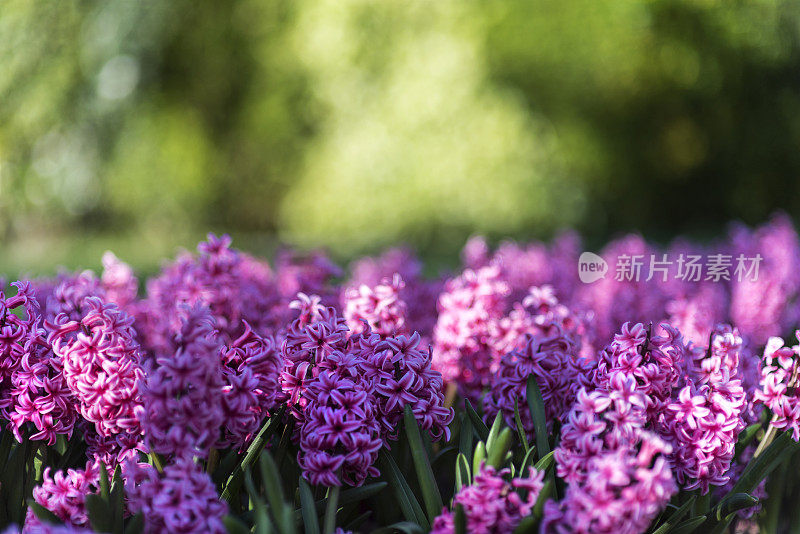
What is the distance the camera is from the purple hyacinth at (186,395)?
1.99 m

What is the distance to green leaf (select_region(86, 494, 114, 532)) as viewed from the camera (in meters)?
2.01

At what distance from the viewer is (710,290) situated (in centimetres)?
450

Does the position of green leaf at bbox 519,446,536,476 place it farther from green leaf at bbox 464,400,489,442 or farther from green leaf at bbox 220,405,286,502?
green leaf at bbox 220,405,286,502

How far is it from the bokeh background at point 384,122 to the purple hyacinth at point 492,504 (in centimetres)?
970

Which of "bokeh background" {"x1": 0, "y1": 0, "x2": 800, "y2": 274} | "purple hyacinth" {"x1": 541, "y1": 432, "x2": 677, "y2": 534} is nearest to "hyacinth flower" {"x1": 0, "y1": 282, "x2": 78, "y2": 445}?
"purple hyacinth" {"x1": 541, "y1": 432, "x2": 677, "y2": 534}

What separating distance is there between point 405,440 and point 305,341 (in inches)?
17.4

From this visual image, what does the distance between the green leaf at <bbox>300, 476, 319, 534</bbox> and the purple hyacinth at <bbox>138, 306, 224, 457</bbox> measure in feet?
0.98

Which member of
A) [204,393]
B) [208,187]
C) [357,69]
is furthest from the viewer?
[208,187]

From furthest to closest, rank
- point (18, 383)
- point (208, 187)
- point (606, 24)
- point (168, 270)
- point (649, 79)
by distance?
point (208, 187) → point (649, 79) → point (606, 24) → point (168, 270) → point (18, 383)

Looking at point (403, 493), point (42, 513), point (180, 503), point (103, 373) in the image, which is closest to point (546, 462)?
point (403, 493)

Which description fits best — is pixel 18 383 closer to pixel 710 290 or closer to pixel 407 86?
pixel 710 290

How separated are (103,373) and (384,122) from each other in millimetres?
12267

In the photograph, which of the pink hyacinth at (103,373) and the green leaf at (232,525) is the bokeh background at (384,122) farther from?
the green leaf at (232,525)

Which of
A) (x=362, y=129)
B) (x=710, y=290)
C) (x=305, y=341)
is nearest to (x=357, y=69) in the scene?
(x=362, y=129)
